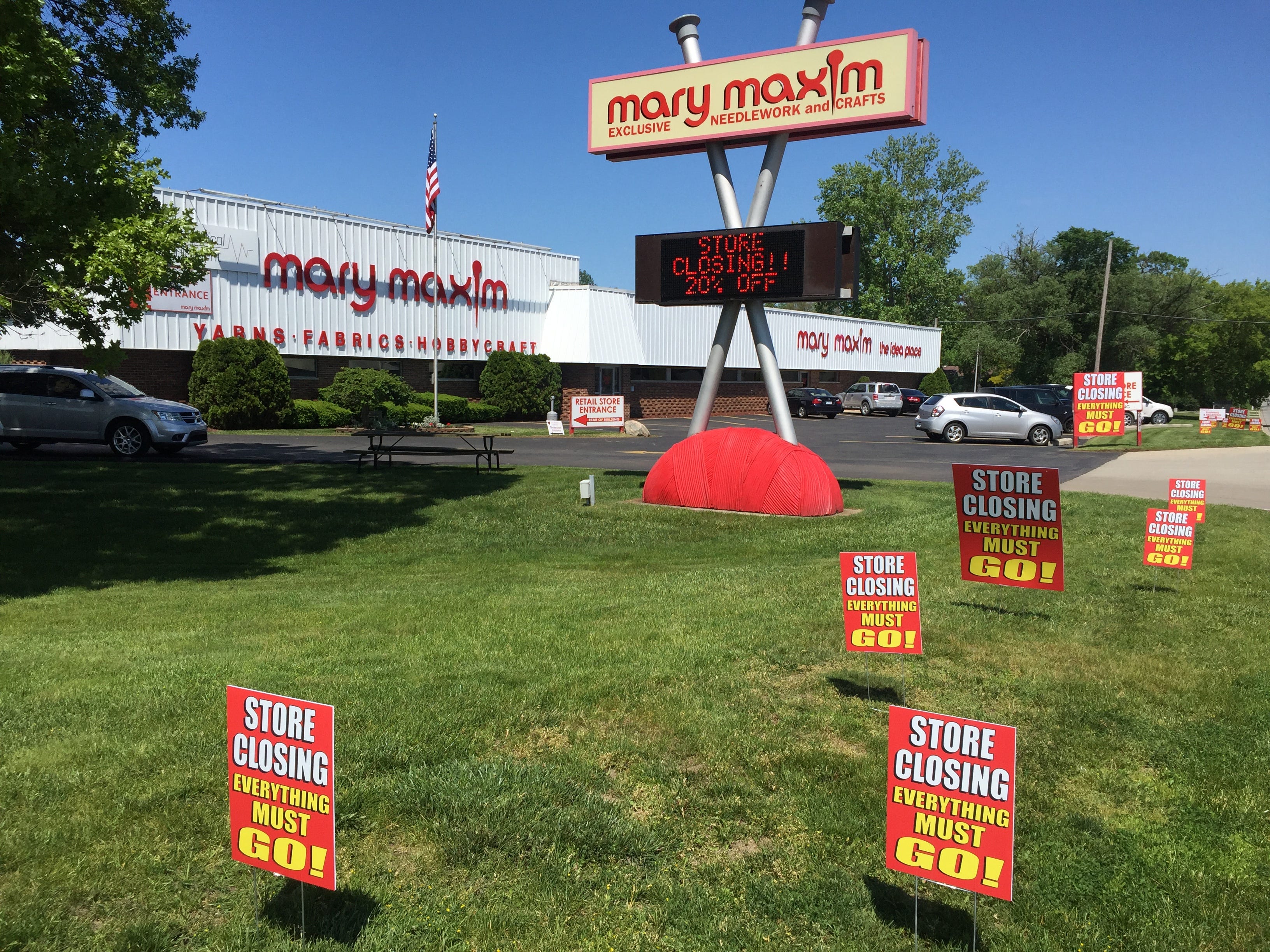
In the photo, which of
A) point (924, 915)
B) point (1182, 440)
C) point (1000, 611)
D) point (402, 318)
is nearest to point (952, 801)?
point (924, 915)

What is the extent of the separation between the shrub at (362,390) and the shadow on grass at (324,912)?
98.5 ft

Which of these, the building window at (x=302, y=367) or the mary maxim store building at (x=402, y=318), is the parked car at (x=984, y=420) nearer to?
the mary maxim store building at (x=402, y=318)

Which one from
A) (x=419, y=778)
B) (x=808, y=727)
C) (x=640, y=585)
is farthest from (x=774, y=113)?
(x=419, y=778)

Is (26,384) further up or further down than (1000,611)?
further up

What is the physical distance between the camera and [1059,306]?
7169 cm

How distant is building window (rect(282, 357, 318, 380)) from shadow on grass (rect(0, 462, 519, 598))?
1651 cm

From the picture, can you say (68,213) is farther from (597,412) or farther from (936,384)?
(936,384)

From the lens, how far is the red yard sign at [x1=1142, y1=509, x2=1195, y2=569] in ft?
29.8

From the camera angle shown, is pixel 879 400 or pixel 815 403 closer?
pixel 815 403

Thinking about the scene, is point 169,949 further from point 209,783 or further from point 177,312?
point 177,312

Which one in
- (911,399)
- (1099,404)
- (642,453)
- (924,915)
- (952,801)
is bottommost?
(924,915)

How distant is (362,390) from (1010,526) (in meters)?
27.6

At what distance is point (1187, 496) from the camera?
9.73 m

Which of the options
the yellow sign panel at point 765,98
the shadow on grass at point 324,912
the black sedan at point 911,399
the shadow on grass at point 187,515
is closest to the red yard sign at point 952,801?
the shadow on grass at point 324,912
